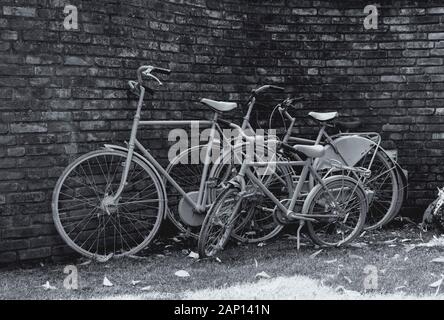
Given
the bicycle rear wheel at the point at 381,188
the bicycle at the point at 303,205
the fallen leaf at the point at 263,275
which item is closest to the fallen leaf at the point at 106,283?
the bicycle at the point at 303,205

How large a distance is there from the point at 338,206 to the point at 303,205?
0.34 meters

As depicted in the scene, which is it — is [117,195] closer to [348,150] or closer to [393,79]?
[348,150]

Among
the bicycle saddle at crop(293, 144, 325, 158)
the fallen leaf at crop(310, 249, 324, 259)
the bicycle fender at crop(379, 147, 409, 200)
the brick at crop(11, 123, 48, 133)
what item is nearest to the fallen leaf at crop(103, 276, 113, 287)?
the brick at crop(11, 123, 48, 133)

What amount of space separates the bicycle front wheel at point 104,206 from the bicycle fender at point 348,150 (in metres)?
1.79

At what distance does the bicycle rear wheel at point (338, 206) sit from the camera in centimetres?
552

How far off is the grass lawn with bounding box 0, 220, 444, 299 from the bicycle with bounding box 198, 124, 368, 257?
0.18m

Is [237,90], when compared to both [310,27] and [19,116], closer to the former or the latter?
[310,27]

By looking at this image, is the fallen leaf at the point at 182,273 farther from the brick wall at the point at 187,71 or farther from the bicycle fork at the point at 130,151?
the brick wall at the point at 187,71

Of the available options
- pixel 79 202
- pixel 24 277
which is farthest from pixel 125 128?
pixel 24 277

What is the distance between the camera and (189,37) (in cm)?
603

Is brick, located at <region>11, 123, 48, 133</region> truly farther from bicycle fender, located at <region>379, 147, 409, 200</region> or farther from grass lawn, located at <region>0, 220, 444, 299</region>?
bicycle fender, located at <region>379, 147, 409, 200</region>

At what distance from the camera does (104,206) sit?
5.11 meters

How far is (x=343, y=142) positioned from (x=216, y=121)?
1439mm

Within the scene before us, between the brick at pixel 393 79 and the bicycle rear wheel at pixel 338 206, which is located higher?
the brick at pixel 393 79
